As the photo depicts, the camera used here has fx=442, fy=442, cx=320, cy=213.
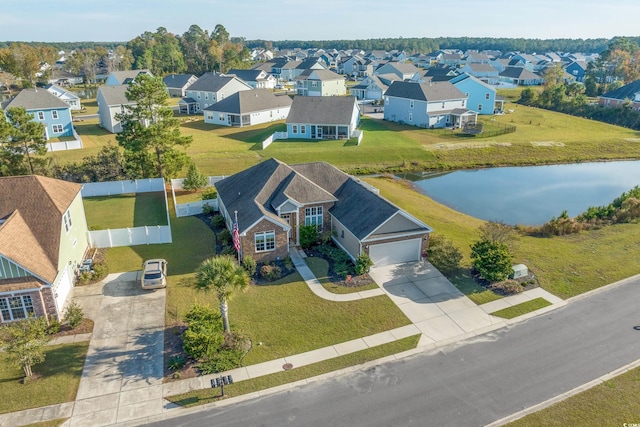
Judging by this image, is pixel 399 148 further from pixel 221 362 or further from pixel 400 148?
pixel 221 362

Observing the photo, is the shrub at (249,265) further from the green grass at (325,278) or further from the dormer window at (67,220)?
the dormer window at (67,220)

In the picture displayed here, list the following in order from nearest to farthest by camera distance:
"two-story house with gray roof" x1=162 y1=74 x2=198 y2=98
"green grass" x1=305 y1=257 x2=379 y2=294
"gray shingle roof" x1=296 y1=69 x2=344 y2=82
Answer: "green grass" x1=305 y1=257 x2=379 y2=294 → "two-story house with gray roof" x1=162 y1=74 x2=198 y2=98 → "gray shingle roof" x1=296 y1=69 x2=344 y2=82

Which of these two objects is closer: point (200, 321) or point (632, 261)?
point (200, 321)

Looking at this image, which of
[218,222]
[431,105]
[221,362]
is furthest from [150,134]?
[431,105]

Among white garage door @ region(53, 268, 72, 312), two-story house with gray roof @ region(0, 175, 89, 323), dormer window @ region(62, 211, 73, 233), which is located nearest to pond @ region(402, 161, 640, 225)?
dormer window @ region(62, 211, 73, 233)

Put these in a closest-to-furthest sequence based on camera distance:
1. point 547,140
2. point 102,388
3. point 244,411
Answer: point 244,411, point 102,388, point 547,140

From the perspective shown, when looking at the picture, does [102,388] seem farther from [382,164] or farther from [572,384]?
[382,164]

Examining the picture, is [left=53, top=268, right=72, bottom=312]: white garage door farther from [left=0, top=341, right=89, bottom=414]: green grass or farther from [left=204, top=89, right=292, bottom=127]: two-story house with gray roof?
[left=204, top=89, right=292, bottom=127]: two-story house with gray roof

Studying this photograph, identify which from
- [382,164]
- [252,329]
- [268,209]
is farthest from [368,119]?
[252,329]
